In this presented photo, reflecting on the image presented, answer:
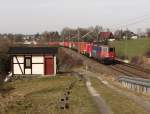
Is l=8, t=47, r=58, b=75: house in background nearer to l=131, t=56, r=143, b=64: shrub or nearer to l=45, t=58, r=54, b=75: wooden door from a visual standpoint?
l=45, t=58, r=54, b=75: wooden door

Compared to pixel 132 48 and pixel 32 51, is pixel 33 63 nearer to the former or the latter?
pixel 32 51

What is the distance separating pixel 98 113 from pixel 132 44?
8794 centimetres

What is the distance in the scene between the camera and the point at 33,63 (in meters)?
51.0

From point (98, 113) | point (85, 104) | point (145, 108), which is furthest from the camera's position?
point (85, 104)

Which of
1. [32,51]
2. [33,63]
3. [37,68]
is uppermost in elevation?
[32,51]

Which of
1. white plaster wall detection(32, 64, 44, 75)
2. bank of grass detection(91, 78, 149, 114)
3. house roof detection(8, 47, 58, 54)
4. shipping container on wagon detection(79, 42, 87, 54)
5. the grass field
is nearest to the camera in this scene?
bank of grass detection(91, 78, 149, 114)

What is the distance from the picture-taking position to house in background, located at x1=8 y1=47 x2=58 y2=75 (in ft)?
167

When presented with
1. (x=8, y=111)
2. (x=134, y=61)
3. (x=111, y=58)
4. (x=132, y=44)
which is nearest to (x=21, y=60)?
(x=111, y=58)

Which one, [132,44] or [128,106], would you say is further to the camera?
[132,44]

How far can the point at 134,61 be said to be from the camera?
74.8m

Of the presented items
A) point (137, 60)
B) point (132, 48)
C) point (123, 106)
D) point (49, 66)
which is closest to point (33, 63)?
point (49, 66)

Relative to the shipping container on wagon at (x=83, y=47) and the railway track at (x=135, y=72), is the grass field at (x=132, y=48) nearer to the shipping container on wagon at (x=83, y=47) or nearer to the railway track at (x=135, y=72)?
the shipping container on wagon at (x=83, y=47)

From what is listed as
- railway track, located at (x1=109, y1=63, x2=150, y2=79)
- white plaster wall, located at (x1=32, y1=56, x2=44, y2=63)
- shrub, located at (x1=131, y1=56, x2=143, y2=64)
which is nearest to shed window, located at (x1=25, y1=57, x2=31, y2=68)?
white plaster wall, located at (x1=32, y1=56, x2=44, y2=63)

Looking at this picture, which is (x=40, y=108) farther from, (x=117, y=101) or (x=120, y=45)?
(x=120, y=45)
